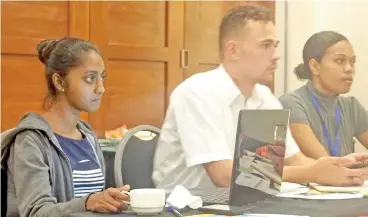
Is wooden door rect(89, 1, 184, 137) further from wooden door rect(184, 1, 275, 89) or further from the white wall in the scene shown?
the white wall

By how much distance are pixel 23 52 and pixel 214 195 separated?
63.8 inches

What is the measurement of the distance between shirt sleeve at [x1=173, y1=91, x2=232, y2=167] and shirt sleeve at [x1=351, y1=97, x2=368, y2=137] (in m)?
1.00

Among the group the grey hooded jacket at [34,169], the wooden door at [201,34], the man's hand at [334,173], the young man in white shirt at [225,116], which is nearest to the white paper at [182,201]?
the grey hooded jacket at [34,169]

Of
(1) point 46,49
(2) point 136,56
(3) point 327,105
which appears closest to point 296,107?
(3) point 327,105

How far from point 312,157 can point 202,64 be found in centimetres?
122

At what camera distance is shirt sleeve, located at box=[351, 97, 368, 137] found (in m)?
2.68

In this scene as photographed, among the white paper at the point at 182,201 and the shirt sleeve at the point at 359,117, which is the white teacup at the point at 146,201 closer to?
the white paper at the point at 182,201

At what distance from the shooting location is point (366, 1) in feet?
9.36

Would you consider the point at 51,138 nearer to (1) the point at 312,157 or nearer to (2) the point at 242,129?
(2) the point at 242,129

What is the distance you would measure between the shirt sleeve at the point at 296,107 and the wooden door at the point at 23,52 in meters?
1.10

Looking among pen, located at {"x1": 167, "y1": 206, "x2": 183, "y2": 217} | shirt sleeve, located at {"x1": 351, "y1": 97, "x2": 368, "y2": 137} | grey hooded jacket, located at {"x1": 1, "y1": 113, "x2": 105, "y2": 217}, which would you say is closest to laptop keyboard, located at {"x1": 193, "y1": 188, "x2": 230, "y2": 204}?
pen, located at {"x1": 167, "y1": 206, "x2": 183, "y2": 217}

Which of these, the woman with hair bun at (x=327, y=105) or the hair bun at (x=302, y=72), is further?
the hair bun at (x=302, y=72)

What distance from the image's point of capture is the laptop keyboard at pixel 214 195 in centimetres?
138

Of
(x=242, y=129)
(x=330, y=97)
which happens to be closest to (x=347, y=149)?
(x=330, y=97)
